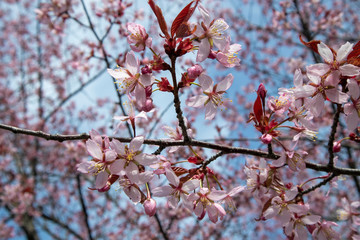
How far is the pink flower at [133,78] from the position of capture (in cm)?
129

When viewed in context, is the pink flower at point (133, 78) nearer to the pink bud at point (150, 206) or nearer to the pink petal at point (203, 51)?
the pink petal at point (203, 51)

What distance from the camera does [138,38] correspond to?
1.36 meters

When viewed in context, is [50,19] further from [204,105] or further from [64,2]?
[204,105]

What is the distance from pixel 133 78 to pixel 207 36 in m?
0.45

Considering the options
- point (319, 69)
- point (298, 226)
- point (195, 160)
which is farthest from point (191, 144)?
point (298, 226)

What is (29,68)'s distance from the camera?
9.69 m

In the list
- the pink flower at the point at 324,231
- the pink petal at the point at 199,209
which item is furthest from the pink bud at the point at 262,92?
the pink flower at the point at 324,231

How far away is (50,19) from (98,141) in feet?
11.6

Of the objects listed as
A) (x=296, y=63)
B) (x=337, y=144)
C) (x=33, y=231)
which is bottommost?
(x=337, y=144)

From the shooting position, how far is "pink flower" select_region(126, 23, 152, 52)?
135 cm

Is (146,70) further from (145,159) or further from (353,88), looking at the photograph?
(353,88)

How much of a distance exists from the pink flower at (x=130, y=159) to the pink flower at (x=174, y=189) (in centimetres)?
12

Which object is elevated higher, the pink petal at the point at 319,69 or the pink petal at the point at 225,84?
the pink petal at the point at 225,84

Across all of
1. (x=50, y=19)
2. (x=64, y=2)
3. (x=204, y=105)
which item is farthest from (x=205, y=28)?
(x=50, y=19)
